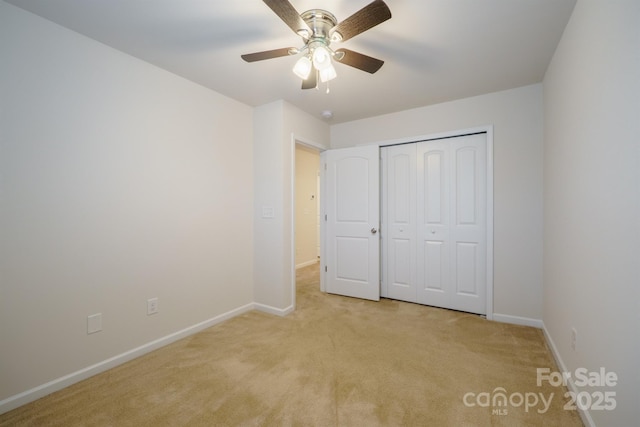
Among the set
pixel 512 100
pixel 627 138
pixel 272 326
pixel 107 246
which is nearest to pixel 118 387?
pixel 107 246

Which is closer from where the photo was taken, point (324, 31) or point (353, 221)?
point (324, 31)

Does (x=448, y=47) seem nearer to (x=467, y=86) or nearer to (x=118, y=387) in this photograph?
(x=467, y=86)

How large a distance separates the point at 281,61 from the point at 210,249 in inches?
75.4

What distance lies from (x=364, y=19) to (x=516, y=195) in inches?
93.4

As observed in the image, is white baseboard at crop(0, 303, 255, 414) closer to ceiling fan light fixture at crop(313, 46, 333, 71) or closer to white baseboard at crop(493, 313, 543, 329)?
ceiling fan light fixture at crop(313, 46, 333, 71)

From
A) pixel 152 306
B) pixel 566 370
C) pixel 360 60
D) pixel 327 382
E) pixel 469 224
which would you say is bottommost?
pixel 327 382

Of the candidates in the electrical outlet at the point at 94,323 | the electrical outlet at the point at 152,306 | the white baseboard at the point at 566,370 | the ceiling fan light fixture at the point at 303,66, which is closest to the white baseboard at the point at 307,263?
the electrical outlet at the point at 152,306

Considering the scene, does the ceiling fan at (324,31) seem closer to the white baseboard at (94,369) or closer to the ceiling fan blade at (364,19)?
the ceiling fan blade at (364,19)

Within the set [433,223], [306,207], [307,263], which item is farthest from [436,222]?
[307,263]

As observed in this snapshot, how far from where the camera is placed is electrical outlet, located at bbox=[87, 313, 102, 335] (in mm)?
1899

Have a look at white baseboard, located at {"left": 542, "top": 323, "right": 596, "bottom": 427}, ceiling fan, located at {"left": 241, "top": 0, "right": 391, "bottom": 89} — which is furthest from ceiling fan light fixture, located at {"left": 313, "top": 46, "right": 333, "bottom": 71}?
white baseboard, located at {"left": 542, "top": 323, "right": 596, "bottom": 427}

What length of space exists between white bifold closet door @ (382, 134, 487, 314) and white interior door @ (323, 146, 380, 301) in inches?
7.3

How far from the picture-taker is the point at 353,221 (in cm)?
359

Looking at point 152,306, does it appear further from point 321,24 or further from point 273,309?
→ point 321,24
